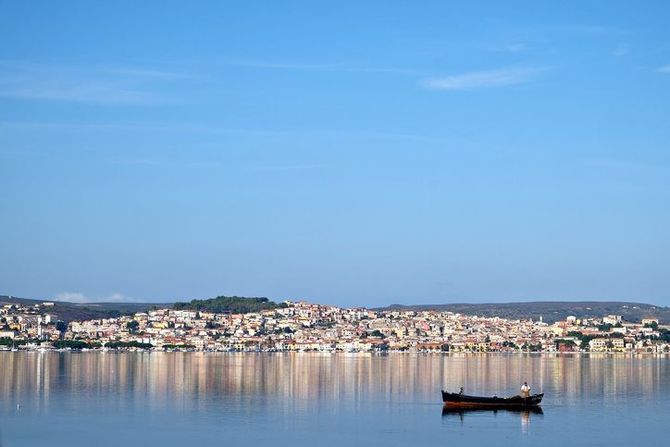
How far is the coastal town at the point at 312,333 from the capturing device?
146750 mm

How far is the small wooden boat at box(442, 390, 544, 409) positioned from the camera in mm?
45062

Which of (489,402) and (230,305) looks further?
(230,305)

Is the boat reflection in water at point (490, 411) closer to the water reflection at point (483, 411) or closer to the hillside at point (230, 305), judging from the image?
the water reflection at point (483, 411)

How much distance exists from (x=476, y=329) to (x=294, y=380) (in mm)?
110574

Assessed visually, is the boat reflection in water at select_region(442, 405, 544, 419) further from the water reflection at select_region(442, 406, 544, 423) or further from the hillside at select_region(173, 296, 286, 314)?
the hillside at select_region(173, 296, 286, 314)

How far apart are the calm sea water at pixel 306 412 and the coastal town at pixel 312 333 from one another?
80215mm

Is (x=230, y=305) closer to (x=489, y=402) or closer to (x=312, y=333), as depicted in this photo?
(x=312, y=333)

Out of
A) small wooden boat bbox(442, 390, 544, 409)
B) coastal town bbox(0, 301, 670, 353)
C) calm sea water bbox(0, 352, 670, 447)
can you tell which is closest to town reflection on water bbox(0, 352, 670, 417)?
calm sea water bbox(0, 352, 670, 447)

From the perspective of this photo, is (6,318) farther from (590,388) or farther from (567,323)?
(590,388)

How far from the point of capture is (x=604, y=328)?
17800cm

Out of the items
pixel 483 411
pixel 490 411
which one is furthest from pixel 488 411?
pixel 483 411

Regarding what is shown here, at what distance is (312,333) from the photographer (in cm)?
16125

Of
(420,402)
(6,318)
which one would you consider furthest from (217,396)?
(6,318)

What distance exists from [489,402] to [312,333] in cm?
11636
